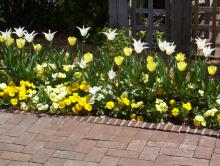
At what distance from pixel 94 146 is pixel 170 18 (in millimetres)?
3707

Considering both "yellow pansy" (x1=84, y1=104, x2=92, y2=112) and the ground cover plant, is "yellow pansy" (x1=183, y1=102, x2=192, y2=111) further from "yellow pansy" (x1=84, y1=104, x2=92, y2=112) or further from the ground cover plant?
"yellow pansy" (x1=84, y1=104, x2=92, y2=112)

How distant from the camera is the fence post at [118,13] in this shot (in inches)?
311

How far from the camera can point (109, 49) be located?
689cm

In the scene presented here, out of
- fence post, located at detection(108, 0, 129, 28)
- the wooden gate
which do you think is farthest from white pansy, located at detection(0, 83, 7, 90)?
the wooden gate

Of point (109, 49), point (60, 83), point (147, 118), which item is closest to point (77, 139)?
point (147, 118)

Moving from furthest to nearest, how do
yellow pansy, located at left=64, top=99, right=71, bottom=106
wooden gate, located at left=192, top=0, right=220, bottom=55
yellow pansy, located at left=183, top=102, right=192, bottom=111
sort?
wooden gate, located at left=192, top=0, right=220, bottom=55 < yellow pansy, located at left=64, top=99, right=71, bottom=106 < yellow pansy, located at left=183, top=102, right=192, bottom=111

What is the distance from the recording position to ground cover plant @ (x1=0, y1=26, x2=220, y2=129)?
16.5 feet

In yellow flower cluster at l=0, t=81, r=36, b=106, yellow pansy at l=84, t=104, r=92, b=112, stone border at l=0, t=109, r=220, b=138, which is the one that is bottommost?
stone border at l=0, t=109, r=220, b=138

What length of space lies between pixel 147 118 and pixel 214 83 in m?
0.76

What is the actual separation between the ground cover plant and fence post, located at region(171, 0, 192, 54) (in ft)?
7.48

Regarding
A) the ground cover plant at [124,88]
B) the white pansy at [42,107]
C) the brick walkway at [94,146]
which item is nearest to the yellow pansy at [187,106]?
the ground cover plant at [124,88]

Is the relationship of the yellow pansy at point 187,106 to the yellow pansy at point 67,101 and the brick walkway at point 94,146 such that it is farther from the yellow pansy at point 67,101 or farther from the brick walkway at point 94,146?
the yellow pansy at point 67,101

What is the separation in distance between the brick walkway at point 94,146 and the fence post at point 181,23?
Answer: 10.3 ft

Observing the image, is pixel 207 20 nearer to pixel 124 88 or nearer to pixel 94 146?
pixel 124 88
